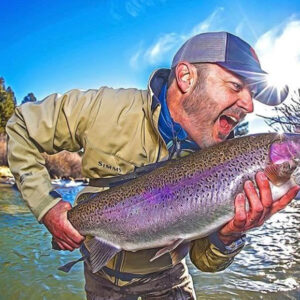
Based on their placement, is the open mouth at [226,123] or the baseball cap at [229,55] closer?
the baseball cap at [229,55]

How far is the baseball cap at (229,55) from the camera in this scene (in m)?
2.21

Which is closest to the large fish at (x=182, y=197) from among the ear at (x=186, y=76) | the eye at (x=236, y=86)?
the eye at (x=236, y=86)

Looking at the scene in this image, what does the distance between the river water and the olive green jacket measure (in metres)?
2.13

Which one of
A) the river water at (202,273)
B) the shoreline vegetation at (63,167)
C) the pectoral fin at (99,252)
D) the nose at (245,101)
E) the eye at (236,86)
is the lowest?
the shoreline vegetation at (63,167)

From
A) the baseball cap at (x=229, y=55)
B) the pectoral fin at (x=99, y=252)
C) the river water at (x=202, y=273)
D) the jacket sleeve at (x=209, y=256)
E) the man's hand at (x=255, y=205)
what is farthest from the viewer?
the river water at (x=202, y=273)

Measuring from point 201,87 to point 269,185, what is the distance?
76cm

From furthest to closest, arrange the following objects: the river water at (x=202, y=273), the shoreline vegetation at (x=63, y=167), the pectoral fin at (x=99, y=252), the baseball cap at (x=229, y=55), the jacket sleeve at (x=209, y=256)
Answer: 1. the shoreline vegetation at (x=63, y=167)
2. the river water at (x=202, y=273)
3. the jacket sleeve at (x=209, y=256)
4. the baseball cap at (x=229, y=55)
5. the pectoral fin at (x=99, y=252)

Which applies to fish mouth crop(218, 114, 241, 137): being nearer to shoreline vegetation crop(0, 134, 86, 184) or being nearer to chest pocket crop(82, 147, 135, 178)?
chest pocket crop(82, 147, 135, 178)

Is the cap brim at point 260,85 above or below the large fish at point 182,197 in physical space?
above

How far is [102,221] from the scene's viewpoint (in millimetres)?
2182

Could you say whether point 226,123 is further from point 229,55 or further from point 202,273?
point 202,273

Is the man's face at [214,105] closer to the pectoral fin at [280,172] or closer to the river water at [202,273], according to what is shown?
the pectoral fin at [280,172]

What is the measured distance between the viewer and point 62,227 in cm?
215

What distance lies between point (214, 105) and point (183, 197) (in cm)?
62
